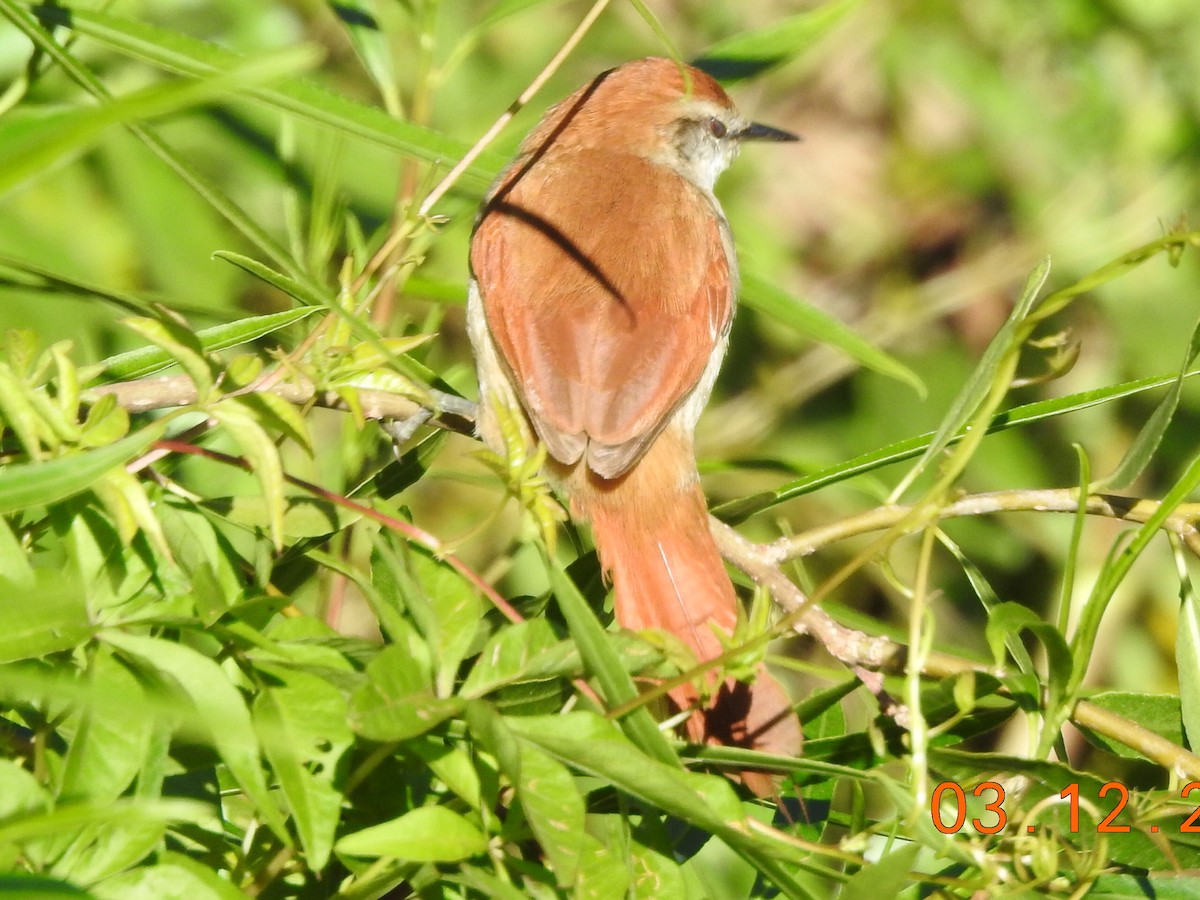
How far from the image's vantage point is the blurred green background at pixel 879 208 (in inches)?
173

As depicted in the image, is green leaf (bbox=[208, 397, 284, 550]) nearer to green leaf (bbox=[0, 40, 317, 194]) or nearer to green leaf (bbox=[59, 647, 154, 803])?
green leaf (bbox=[59, 647, 154, 803])

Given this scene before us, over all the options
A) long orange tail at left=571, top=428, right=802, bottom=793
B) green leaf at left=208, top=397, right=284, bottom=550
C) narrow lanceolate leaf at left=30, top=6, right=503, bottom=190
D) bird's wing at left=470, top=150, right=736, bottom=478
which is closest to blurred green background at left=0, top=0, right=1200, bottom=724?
bird's wing at left=470, top=150, right=736, bottom=478

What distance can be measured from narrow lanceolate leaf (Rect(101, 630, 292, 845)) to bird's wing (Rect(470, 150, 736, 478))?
4.89 feet

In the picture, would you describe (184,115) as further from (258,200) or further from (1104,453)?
(1104,453)

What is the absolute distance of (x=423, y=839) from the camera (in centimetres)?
138

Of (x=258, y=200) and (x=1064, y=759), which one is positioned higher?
(x=258, y=200)

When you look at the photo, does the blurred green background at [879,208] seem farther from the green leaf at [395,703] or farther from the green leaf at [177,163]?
the green leaf at [395,703]

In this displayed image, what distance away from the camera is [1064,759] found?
196cm

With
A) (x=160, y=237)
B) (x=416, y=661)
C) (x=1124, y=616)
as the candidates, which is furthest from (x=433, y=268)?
(x=416, y=661)

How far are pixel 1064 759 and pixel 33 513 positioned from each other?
147 cm

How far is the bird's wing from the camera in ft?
9.51

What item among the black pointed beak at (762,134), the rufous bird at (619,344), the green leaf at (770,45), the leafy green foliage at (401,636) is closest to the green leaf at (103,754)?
the leafy green foliage at (401,636)

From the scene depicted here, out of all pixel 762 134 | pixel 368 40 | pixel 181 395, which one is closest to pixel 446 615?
pixel 181 395

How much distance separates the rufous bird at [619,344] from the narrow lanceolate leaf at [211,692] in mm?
1158
